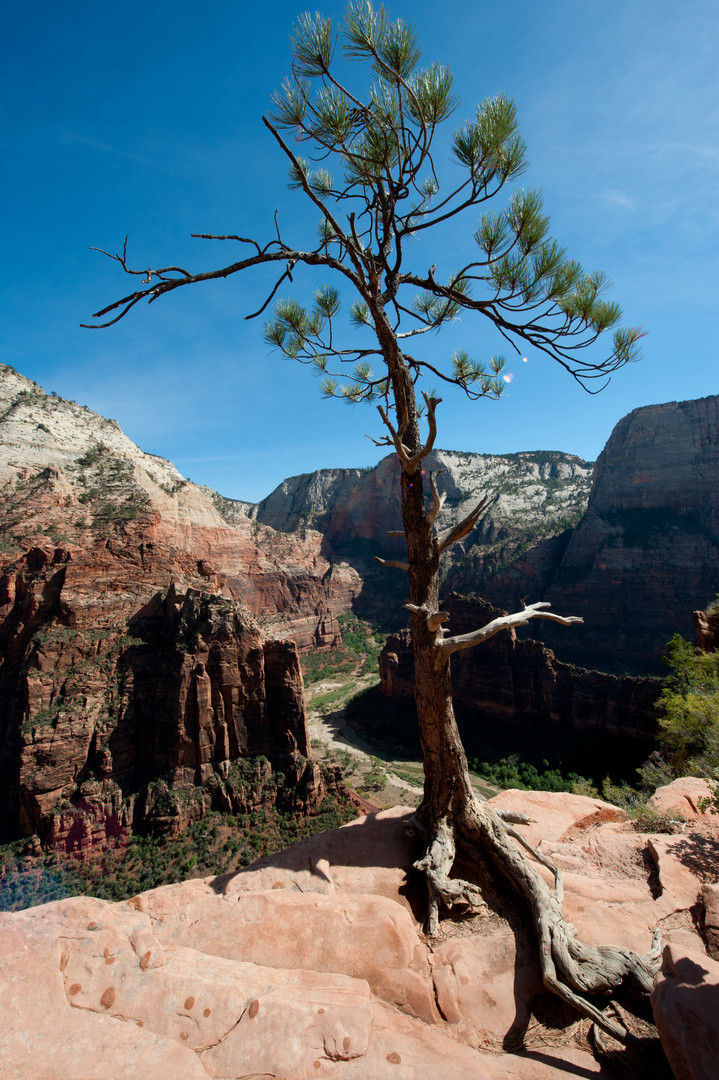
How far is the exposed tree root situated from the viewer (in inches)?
135

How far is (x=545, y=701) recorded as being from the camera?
34.5m

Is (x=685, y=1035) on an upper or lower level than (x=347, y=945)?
upper

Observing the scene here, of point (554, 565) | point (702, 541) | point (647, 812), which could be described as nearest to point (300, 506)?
point (554, 565)

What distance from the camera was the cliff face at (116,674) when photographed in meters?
Answer: 22.0

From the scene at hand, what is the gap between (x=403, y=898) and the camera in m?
4.64

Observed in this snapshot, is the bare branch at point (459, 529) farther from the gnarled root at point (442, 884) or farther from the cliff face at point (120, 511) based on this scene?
the cliff face at point (120, 511)

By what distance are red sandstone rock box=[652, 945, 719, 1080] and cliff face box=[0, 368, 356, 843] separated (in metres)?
24.8

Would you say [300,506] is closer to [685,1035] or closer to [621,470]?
[621,470]

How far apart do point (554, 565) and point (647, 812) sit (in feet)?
211

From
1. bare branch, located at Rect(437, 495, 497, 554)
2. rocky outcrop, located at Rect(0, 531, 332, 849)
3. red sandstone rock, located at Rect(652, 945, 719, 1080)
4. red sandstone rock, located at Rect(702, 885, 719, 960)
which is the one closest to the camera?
red sandstone rock, located at Rect(652, 945, 719, 1080)

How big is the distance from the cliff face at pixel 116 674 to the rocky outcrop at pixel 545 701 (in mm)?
15877

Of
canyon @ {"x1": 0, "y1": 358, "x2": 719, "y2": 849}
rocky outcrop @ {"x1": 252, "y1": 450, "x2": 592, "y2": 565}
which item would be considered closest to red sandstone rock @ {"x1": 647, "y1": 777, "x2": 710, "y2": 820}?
canyon @ {"x1": 0, "y1": 358, "x2": 719, "y2": 849}

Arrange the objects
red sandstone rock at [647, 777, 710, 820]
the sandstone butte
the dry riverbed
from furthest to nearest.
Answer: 1. the dry riverbed
2. red sandstone rock at [647, 777, 710, 820]
3. the sandstone butte

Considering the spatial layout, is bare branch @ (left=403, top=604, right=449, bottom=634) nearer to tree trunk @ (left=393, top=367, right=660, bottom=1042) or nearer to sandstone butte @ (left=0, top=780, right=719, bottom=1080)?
tree trunk @ (left=393, top=367, right=660, bottom=1042)
